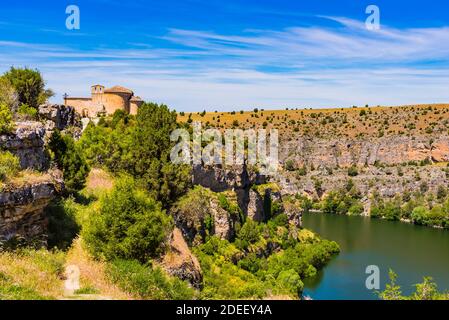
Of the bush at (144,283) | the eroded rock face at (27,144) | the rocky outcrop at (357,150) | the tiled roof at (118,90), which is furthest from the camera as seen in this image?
the rocky outcrop at (357,150)

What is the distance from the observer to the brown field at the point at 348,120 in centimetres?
12069

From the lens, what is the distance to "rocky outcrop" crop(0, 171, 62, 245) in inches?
628

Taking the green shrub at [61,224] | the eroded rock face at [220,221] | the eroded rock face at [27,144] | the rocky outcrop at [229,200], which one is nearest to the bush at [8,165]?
the eroded rock face at [27,144]

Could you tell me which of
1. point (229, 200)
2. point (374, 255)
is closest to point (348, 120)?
point (374, 255)

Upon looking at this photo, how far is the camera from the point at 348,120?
425ft

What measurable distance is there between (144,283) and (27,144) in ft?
24.6

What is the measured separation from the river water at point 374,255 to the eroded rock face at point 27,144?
108 feet

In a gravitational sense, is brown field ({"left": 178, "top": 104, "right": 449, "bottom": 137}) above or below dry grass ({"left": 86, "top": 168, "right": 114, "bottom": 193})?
above

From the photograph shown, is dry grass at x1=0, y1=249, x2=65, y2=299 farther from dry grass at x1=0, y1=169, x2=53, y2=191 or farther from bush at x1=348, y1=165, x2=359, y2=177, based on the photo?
bush at x1=348, y1=165, x2=359, y2=177

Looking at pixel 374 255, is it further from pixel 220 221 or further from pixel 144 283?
pixel 144 283

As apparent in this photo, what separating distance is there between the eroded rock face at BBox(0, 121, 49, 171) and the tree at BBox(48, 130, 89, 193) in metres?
6.83

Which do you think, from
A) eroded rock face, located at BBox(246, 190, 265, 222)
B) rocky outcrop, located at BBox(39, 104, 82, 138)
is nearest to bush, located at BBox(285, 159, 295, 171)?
eroded rock face, located at BBox(246, 190, 265, 222)

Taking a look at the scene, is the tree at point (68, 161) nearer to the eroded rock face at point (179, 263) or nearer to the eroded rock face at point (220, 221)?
the eroded rock face at point (179, 263)
